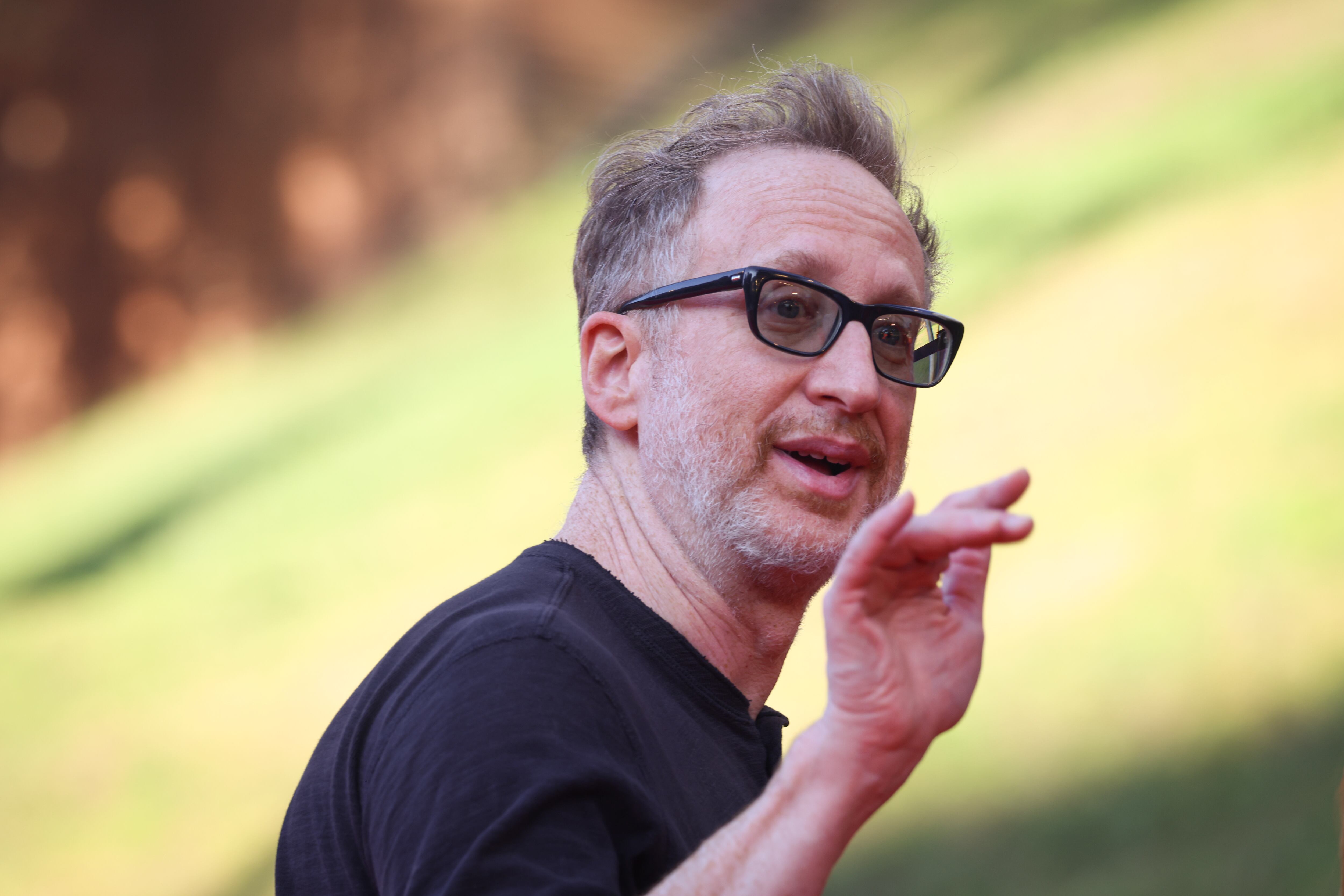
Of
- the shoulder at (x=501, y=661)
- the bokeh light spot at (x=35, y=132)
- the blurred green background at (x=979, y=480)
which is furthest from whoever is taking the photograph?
the bokeh light spot at (x=35, y=132)

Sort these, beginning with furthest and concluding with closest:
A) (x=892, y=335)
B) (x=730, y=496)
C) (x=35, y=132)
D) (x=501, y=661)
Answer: (x=35, y=132), (x=892, y=335), (x=730, y=496), (x=501, y=661)

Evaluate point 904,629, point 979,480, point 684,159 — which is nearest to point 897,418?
point 684,159

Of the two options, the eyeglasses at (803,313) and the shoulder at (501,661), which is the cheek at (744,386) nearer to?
the eyeglasses at (803,313)

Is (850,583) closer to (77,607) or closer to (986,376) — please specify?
(986,376)

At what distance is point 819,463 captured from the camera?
1.41 meters

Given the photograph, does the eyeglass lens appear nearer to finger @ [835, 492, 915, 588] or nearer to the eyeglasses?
the eyeglasses

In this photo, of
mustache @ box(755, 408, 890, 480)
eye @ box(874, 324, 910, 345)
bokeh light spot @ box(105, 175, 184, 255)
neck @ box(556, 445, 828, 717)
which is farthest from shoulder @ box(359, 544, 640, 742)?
bokeh light spot @ box(105, 175, 184, 255)

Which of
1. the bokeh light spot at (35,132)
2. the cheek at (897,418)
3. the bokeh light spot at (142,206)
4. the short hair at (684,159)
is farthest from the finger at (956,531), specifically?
the bokeh light spot at (35,132)

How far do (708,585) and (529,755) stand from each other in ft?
1.55

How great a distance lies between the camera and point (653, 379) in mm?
1446

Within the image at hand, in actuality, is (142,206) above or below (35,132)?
below

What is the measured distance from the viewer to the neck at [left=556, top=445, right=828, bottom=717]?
134 cm

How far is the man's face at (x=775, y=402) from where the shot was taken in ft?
4.42

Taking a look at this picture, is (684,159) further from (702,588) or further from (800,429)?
(702,588)
